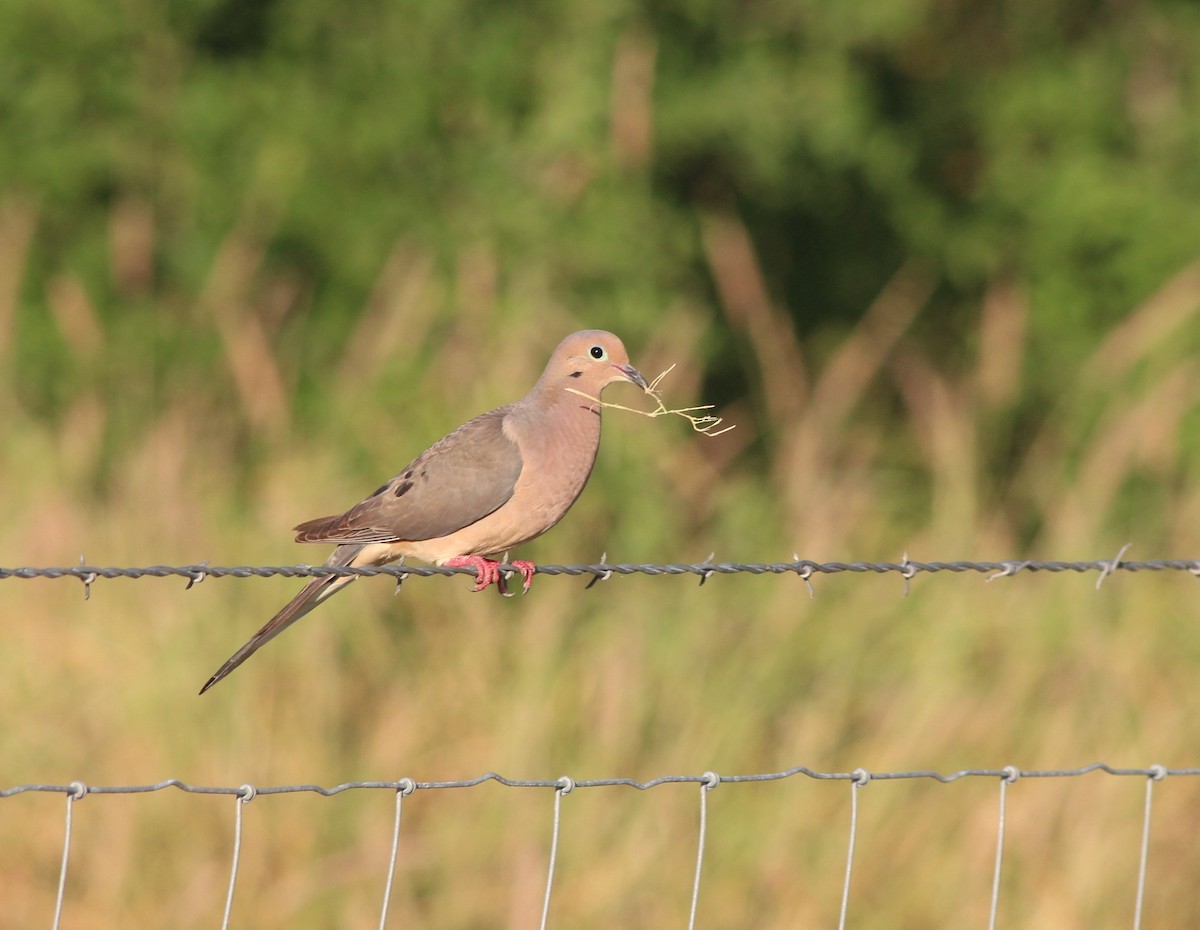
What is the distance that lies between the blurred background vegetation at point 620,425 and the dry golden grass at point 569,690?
19 mm

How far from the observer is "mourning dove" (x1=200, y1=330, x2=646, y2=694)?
16.3 ft

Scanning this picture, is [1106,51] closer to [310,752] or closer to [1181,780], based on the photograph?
[1181,780]

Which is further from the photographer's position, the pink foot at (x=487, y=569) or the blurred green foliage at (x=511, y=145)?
the blurred green foliage at (x=511, y=145)

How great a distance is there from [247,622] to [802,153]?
673cm

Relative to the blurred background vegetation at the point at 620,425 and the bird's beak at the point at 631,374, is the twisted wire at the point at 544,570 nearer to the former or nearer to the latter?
the bird's beak at the point at 631,374

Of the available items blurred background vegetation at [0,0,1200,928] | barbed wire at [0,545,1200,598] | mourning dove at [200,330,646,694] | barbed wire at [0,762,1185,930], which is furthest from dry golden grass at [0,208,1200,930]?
barbed wire at [0,545,1200,598]

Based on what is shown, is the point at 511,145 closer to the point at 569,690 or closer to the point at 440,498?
the point at 569,690

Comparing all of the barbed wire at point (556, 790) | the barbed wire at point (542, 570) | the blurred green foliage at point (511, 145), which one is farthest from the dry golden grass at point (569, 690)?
the blurred green foliage at point (511, 145)

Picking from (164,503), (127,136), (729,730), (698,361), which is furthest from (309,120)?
(729,730)

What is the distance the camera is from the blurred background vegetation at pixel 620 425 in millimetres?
6098

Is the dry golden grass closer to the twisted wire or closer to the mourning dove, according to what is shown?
the mourning dove

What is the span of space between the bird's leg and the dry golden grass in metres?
1.20

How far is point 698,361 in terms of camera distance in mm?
10328

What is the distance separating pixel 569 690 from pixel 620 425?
6.71 feet
